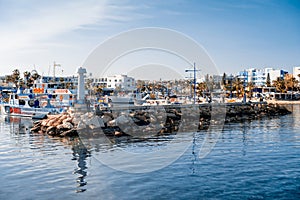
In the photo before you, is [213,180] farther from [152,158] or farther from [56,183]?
[56,183]

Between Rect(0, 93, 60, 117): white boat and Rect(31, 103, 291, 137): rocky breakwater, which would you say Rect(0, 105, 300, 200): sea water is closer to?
Rect(31, 103, 291, 137): rocky breakwater

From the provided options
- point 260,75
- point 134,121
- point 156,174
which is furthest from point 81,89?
point 260,75

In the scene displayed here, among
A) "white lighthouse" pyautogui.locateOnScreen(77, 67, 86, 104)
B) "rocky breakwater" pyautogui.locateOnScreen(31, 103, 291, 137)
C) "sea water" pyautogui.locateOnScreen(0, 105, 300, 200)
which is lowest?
"sea water" pyautogui.locateOnScreen(0, 105, 300, 200)

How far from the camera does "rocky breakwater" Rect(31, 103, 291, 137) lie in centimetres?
3162

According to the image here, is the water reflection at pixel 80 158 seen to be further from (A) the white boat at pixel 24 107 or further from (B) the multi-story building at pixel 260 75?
(B) the multi-story building at pixel 260 75

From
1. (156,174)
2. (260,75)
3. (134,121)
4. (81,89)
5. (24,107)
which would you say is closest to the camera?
(156,174)

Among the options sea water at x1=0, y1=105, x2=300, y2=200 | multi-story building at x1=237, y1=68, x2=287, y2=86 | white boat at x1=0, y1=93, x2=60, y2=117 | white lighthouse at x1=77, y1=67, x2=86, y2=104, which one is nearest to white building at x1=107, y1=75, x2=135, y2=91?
multi-story building at x1=237, y1=68, x2=287, y2=86

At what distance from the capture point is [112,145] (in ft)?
82.9

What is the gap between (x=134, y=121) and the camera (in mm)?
36188

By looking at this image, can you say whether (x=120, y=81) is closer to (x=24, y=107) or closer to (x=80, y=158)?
(x=24, y=107)

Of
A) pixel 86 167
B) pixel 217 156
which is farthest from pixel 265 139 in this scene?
pixel 86 167

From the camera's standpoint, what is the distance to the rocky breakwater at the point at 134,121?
104 ft

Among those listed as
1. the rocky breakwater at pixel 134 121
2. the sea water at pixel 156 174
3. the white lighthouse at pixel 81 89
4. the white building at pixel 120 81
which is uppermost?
the white building at pixel 120 81

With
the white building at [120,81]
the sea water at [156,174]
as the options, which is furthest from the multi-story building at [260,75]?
the sea water at [156,174]
